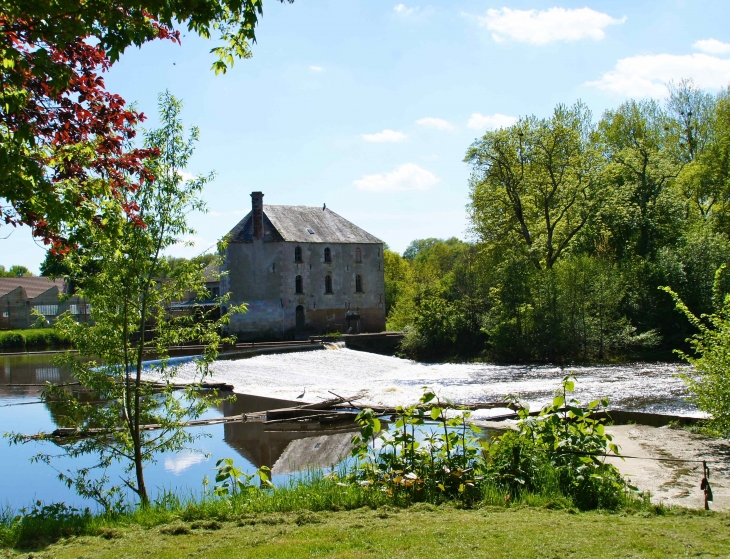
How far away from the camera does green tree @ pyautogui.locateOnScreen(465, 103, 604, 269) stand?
1358 inches

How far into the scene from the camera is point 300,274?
1770 inches

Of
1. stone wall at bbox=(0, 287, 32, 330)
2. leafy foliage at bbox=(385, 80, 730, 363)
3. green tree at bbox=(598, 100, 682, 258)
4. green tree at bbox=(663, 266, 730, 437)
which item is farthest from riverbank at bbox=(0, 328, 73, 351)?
green tree at bbox=(663, 266, 730, 437)

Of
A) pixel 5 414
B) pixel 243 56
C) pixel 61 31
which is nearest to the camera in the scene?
pixel 61 31

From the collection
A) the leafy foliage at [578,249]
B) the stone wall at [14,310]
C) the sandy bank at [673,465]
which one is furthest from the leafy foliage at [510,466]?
the stone wall at [14,310]

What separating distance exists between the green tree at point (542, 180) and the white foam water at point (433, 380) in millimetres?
9371

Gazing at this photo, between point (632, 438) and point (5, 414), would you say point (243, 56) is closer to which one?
point (632, 438)

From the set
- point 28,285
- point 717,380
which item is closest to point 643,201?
point 717,380

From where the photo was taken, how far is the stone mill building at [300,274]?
43.9 m

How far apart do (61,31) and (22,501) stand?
9049mm

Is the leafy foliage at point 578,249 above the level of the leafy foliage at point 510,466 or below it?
above

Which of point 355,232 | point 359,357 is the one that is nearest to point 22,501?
point 359,357

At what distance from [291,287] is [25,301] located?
2911 centimetres

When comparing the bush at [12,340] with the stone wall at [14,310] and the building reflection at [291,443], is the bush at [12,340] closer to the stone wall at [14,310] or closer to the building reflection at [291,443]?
the stone wall at [14,310]

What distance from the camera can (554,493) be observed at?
7.62 metres
